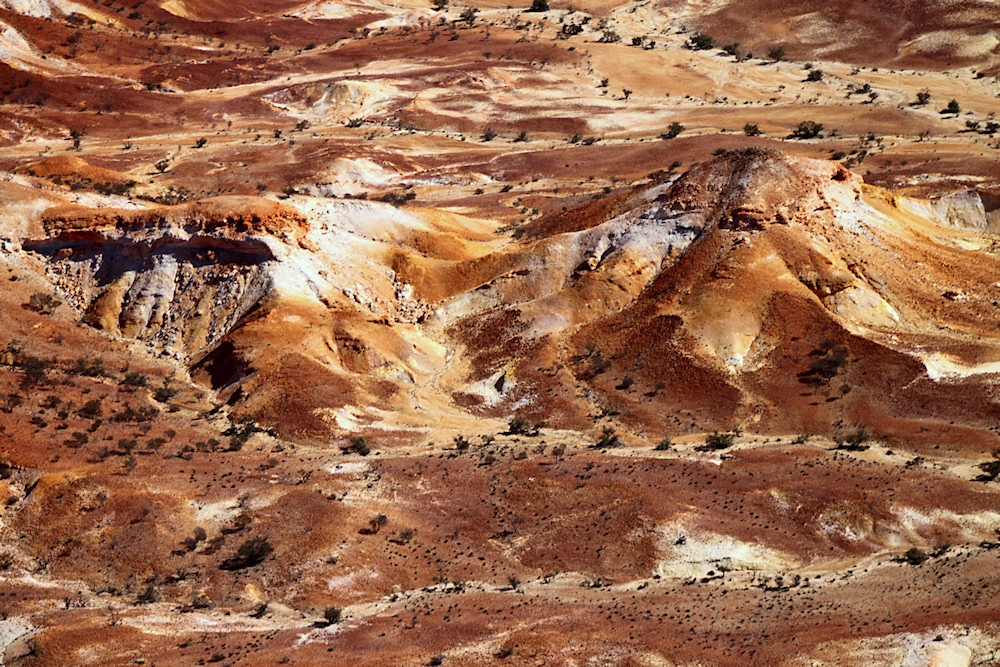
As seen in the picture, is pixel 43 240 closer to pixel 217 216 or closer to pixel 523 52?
pixel 217 216

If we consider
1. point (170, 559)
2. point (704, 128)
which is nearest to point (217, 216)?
point (170, 559)

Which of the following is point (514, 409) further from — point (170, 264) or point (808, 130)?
point (808, 130)

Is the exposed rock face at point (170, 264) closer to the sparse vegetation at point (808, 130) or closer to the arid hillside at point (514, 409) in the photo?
the arid hillside at point (514, 409)

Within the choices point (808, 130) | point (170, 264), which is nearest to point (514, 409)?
point (170, 264)

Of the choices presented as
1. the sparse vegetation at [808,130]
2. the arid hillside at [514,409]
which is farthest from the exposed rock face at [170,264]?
the sparse vegetation at [808,130]

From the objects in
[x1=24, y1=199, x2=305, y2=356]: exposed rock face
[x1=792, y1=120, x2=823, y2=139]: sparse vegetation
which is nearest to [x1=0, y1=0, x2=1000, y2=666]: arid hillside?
[x1=24, y1=199, x2=305, y2=356]: exposed rock face

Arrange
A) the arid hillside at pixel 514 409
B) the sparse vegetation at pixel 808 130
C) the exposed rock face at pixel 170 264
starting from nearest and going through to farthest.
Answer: the arid hillside at pixel 514 409 < the exposed rock face at pixel 170 264 < the sparse vegetation at pixel 808 130

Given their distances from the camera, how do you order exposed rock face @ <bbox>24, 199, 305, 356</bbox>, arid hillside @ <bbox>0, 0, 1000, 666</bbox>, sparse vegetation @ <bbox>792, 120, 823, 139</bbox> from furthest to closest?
sparse vegetation @ <bbox>792, 120, 823, 139</bbox> < exposed rock face @ <bbox>24, 199, 305, 356</bbox> < arid hillside @ <bbox>0, 0, 1000, 666</bbox>

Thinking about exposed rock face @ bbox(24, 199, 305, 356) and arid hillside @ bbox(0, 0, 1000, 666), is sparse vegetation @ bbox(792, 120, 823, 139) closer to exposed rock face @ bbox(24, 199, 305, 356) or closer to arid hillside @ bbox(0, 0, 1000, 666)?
arid hillside @ bbox(0, 0, 1000, 666)
